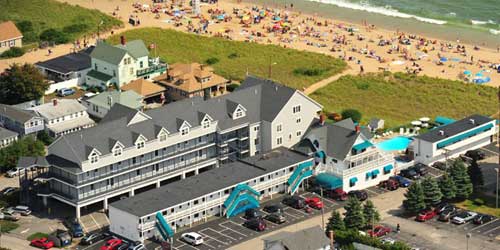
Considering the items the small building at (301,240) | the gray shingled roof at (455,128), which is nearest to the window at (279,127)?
the gray shingled roof at (455,128)

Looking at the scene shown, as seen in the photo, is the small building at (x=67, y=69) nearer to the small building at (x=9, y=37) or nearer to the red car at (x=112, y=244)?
the small building at (x=9, y=37)

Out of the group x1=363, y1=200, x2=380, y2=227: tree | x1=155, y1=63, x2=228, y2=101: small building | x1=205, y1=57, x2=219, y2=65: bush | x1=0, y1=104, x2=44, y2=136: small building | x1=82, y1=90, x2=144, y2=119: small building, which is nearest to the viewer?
x1=363, y1=200, x2=380, y2=227: tree

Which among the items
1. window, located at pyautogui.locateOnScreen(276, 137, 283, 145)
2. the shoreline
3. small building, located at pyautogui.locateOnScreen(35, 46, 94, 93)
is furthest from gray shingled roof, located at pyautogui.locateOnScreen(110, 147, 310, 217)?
the shoreline

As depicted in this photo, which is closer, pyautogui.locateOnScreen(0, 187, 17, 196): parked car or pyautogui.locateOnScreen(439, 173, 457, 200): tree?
pyautogui.locateOnScreen(439, 173, 457, 200): tree

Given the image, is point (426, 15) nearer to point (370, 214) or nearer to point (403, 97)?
point (403, 97)

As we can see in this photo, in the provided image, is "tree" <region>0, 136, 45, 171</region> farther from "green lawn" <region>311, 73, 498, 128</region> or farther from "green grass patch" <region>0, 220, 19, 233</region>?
"green lawn" <region>311, 73, 498, 128</region>

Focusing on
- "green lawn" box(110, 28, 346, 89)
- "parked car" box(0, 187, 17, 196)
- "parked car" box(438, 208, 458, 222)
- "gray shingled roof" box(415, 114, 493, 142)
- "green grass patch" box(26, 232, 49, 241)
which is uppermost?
"gray shingled roof" box(415, 114, 493, 142)

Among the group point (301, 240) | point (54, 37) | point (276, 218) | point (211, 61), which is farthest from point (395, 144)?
point (54, 37)
